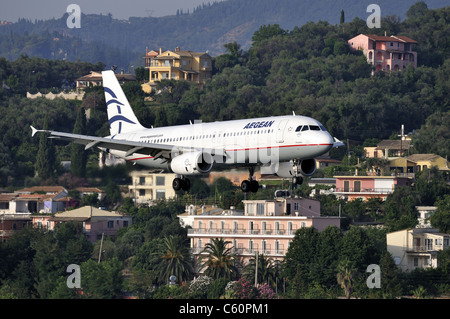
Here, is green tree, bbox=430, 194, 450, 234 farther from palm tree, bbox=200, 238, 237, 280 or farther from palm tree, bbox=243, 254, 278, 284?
palm tree, bbox=200, 238, 237, 280

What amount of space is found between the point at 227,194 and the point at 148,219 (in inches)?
659

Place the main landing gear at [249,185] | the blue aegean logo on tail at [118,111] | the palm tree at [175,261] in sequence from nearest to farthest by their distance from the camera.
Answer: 1. the main landing gear at [249,185]
2. the blue aegean logo on tail at [118,111]
3. the palm tree at [175,261]

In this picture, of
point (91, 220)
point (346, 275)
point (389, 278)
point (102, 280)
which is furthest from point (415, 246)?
point (91, 220)

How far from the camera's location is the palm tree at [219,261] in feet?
535

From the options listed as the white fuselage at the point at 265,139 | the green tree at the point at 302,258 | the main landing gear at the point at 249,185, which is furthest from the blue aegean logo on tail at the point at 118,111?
the green tree at the point at 302,258

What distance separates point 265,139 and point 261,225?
9262 centimetres

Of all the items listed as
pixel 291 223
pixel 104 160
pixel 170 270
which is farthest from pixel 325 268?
pixel 104 160

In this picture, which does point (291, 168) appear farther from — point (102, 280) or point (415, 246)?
point (415, 246)

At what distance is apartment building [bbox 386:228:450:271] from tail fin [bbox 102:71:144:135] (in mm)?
73237

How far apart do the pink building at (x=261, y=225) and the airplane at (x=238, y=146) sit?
78.0 m

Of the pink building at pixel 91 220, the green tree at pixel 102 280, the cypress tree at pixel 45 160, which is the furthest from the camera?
the pink building at pixel 91 220

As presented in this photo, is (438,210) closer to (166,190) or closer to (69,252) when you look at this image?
(166,190)

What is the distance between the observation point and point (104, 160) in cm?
10244

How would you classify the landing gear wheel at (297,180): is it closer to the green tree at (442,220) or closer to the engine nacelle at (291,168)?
the engine nacelle at (291,168)
